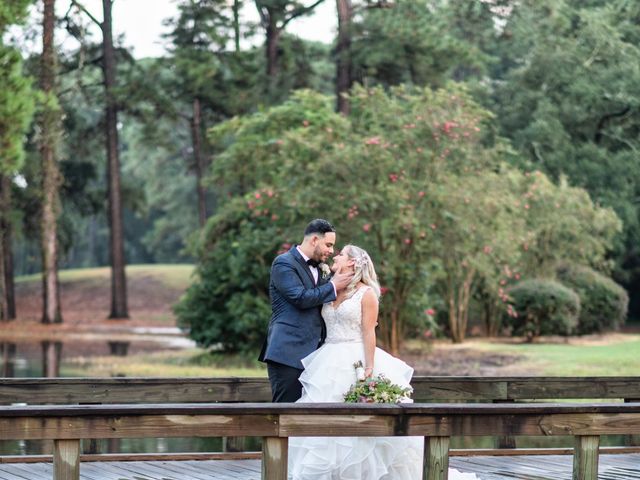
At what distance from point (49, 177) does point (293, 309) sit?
36.6 meters

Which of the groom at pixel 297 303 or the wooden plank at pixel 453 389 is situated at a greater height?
the groom at pixel 297 303

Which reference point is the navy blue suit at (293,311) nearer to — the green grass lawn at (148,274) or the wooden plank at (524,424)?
the wooden plank at (524,424)

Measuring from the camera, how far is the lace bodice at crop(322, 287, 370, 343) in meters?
8.59

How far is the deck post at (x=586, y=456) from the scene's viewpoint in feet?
24.6

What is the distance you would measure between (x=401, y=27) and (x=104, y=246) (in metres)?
45.0

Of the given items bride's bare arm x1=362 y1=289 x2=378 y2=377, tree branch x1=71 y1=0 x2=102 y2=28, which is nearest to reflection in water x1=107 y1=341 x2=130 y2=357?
tree branch x1=71 y1=0 x2=102 y2=28

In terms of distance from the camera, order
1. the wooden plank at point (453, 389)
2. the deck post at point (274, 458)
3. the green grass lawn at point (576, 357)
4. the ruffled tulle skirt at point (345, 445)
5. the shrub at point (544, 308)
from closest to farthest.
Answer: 1. the deck post at point (274, 458)
2. the ruffled tulle skirt at point (345, 445)
3. the wooden plank at point (453, 389)
4. the green grass lawn at point (576, 357)
5. the shrub at point (544, 308)

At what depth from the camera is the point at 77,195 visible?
54.2m

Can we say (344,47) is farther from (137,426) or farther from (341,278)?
(137,426)

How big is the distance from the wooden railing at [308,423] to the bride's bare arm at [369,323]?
52.7 inches

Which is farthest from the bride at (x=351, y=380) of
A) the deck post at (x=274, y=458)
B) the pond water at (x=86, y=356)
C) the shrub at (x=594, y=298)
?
the shrub at (x=594, y=298)

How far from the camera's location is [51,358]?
98.6 feet

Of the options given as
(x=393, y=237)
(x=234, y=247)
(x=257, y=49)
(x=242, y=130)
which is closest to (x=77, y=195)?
(x=257, y=49)

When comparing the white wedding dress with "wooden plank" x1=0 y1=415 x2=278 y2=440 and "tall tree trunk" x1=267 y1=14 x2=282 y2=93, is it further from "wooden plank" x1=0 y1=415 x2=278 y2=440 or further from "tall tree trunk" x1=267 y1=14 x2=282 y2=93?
"tall tree trunk" x1=267 y1=14 x2=282 y2=93
